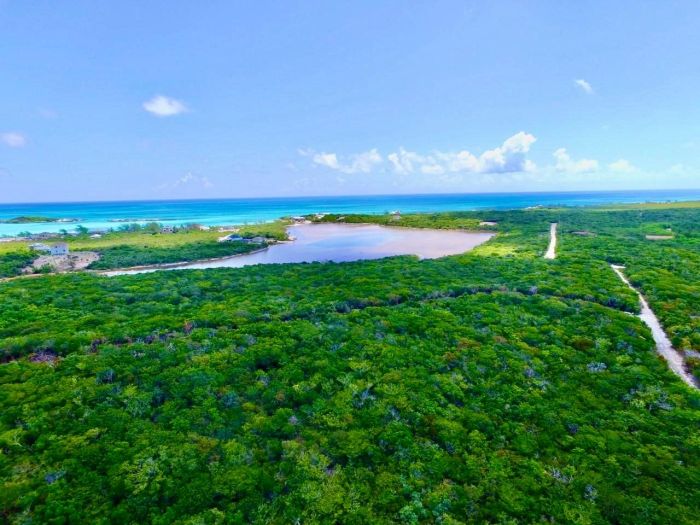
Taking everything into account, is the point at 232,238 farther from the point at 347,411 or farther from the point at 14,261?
the point at 347,411

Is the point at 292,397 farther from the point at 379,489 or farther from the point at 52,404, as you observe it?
the point at 52,404

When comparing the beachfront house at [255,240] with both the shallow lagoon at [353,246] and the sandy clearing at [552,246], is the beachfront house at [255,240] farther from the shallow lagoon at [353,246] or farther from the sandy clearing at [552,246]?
the sandy clearing at [552,246]

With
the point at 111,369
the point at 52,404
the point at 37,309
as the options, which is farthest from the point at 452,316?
the point at 37,309

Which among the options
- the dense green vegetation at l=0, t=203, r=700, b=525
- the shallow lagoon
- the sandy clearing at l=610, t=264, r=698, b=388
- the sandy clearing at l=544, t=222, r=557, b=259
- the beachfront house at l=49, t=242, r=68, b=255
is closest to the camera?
the dense green vegetation at l=0, t=203, r=700, b=525

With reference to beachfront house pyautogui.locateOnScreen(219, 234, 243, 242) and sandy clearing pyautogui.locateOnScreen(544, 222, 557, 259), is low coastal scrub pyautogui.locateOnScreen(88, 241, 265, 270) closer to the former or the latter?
beachfront house pyautogui.locateOnScreen(219, 234, 243, 242)

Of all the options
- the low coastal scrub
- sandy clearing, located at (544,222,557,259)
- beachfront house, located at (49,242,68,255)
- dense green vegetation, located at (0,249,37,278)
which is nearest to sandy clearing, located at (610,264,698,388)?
sandy clearing, located at (544,222,557,259)

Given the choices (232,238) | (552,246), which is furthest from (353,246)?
(552,246)

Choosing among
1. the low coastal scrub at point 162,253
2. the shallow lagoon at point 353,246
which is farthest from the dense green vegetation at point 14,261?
the shallow lagoon at point 353,246
